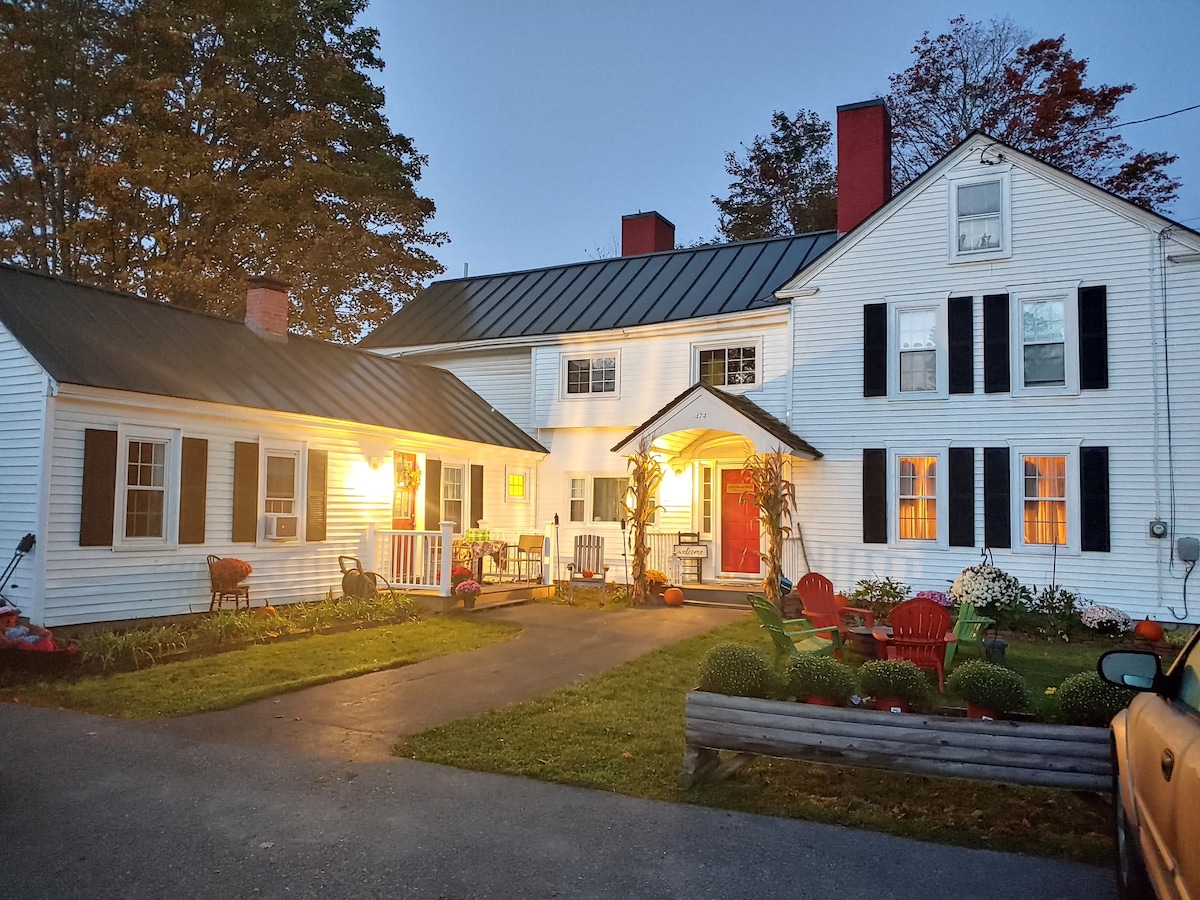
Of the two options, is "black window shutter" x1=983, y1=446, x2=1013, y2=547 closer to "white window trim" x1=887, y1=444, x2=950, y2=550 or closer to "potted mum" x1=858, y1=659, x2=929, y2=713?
"white window trim" x1=887, y1=444, x2=950, y2=550

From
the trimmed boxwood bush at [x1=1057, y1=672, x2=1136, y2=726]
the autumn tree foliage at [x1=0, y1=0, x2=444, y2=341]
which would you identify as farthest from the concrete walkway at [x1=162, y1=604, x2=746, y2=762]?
the autumn tree foliage at [x1=0, y1=0, x2=444, y2=341]

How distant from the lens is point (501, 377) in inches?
792

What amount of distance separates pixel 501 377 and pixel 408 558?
6.86 metres

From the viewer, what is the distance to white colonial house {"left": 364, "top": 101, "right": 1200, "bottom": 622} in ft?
43.8

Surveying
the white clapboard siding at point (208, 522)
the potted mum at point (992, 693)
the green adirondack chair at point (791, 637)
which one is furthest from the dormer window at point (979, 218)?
the potted mum at point (992, 693)

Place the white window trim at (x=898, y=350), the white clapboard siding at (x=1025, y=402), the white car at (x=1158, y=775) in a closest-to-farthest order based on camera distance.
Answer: the white car at (x=1158, y=775) < the white clapboard siding at (x=1025, y=402) < the white window trim at (x=898, y=350)

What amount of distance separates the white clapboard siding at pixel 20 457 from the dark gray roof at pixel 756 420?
346 inches

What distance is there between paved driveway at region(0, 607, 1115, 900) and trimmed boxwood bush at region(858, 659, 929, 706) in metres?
1.05

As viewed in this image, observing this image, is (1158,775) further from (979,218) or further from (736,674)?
(979,218)

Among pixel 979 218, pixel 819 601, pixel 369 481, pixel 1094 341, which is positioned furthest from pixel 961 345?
pixel 369 481

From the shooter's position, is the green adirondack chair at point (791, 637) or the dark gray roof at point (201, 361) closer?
A: the green adirondack chair at point (791, 637)

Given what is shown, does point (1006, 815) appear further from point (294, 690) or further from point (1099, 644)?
point (1099, 644)

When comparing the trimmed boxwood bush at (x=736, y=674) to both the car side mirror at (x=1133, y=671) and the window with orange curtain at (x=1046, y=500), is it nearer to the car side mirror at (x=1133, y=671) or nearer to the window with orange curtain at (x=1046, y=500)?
the car side mirror at (x=1133, y=671)

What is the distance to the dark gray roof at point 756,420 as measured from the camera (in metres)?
14.6
